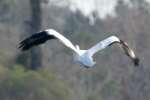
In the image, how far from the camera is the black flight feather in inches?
794

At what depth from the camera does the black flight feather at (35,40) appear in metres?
20.2

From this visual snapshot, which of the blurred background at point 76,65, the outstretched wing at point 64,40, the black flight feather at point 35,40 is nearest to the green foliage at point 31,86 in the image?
the blurred background at point 76,65

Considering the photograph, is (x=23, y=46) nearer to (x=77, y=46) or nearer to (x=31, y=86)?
(x=77, y=46)

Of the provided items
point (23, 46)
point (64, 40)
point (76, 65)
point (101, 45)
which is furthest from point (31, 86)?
point (64, 40)

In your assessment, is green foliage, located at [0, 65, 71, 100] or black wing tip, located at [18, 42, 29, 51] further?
green foliage, located at [0, 65, 71, 100]

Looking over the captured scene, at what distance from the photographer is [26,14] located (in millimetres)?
50750

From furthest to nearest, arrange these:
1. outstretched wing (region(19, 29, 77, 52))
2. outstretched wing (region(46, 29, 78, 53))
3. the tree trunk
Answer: the tree trunk, outstretched wing (region(19, 29, 77, 52)), outstretched wing (region(46, 29, 78, 53))

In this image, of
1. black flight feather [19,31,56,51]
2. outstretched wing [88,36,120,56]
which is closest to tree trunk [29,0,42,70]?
black flight feather [19,31,56,51]

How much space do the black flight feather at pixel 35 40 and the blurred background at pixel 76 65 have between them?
12.8 m

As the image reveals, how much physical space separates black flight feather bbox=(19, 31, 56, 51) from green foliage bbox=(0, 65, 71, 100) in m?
12.4

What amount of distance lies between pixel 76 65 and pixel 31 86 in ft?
19.3

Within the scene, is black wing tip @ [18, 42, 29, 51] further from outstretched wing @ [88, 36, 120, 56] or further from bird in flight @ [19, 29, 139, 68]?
outstretched wing @ [88, 36, 120, 56]

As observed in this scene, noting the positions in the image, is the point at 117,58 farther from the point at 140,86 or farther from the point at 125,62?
the point at 140,86

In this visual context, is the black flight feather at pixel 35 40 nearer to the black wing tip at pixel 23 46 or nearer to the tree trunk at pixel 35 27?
the black wing tip at pixel 23 46
